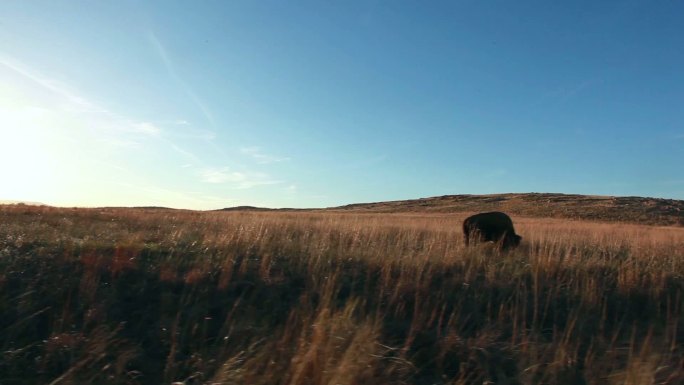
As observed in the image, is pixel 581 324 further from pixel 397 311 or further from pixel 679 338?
pixel 397 311

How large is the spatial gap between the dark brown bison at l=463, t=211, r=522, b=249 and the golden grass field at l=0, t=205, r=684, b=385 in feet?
5.75

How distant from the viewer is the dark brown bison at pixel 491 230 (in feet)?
36.4

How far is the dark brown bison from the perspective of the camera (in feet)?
36.4

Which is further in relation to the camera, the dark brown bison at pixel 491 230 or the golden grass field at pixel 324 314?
the dark brown bison at pixel 491 230

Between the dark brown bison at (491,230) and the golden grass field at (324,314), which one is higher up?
the dark brown bison at (491,230)

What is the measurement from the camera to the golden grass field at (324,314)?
469 cm

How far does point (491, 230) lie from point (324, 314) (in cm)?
730

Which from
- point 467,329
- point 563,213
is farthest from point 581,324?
point 563,213

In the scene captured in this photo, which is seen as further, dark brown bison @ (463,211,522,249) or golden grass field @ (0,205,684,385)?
dark brown bison @ (463,211,522,249)

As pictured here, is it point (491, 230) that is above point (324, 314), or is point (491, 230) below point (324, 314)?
above

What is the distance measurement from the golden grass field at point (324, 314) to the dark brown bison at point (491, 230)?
69.0 inches

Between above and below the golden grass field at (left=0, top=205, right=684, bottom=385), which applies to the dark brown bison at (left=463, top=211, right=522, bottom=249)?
above

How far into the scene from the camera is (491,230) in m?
11.5

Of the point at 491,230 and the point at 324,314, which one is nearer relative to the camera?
the point at 324,314
